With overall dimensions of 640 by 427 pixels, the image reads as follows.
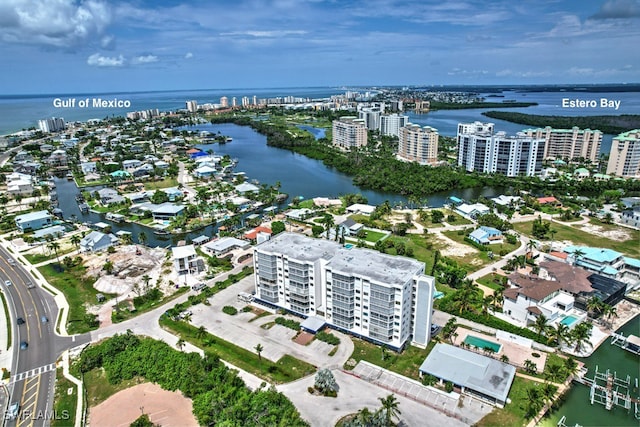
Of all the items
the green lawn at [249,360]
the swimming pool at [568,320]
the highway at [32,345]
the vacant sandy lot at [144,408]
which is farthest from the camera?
the swimming pool at [568,320]

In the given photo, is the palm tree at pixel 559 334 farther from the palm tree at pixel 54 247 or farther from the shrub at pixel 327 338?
the palm tree at pixel 54 247

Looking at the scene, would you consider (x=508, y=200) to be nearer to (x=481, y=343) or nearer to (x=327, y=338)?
(x=481, y=343)

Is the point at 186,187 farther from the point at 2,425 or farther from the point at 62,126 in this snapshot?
the point at 62,126

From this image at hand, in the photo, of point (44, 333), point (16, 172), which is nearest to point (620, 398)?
point (44, 333)

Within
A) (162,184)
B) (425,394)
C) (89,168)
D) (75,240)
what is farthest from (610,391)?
(89,168)

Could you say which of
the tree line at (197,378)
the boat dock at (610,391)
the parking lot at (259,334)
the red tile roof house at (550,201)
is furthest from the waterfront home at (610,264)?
the tree line at (197,378)

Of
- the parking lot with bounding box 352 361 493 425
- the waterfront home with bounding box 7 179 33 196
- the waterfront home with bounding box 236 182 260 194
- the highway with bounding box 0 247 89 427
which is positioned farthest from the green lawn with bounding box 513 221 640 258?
the waterfront home with bounding box 7 179 33 196

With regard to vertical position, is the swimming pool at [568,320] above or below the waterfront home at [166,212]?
below

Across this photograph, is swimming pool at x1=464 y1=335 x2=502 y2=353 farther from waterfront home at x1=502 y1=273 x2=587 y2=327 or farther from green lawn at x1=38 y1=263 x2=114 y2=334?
green lawn at x1=38 y1=263 x2=114 y2=334
